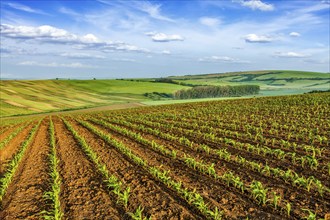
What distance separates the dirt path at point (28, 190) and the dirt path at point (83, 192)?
0.82 m

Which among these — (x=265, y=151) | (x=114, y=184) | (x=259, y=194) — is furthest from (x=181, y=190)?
(x=265, y=151)

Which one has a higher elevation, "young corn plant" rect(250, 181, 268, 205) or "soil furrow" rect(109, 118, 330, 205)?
"young corn plant" rect(250, 181, 268, 205)

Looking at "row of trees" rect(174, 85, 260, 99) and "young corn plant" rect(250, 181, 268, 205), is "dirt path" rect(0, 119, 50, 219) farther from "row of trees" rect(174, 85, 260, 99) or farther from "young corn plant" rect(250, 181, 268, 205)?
"row of trees" rect(174, 85, 260, 99)

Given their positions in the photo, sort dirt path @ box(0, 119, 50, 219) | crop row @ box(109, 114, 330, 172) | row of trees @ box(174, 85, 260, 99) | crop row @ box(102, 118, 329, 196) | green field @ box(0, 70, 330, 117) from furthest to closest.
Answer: row of trees @ box(174, 85, 260, 99) < green field @ box(0, 70, 330, 117) < crop row @ box(109, 114, 330, 172) < crop row @ box(102, 118, 329, 196) < dirt path @ box(0, 119, 50, 219)

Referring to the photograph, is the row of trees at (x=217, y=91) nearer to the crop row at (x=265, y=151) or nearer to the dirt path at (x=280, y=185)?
the crop row at (x=265, y=151)

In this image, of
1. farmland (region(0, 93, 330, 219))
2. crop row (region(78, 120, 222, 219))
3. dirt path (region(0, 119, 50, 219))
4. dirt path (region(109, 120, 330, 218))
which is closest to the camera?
crop row (region(78, 120, 222, 219))

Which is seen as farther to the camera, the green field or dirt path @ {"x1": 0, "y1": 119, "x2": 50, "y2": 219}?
the green field

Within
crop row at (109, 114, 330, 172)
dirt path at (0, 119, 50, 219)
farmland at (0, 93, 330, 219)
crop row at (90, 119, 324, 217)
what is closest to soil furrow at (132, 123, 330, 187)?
farmland at (0, 93, 330, 219)

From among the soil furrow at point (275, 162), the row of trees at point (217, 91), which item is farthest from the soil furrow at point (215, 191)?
the row of trees at point (217, 91)

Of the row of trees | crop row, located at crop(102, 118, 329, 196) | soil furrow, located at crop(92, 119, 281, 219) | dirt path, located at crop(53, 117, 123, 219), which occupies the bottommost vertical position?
the row of trees

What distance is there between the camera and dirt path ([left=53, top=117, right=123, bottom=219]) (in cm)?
913

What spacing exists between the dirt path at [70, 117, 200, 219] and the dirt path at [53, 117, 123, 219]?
84 cm

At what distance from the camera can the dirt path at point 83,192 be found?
9133mm

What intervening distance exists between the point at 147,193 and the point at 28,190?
4930 mm
